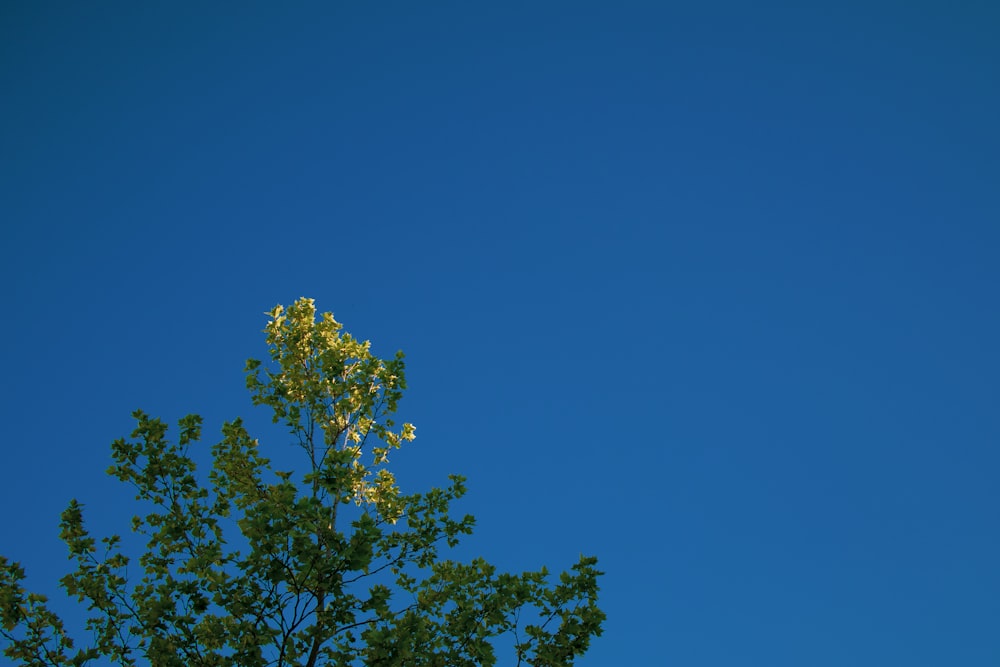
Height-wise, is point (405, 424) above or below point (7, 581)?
above

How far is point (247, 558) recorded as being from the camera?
8.27 metres

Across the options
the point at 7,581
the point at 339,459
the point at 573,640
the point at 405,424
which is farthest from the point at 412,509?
the point at 7,581

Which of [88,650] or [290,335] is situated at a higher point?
[290,335]

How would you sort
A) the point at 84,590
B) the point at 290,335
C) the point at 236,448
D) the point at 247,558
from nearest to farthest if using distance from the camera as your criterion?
the point at 247,558, the point at 84,590, the point at 236,448, the point at 290,335

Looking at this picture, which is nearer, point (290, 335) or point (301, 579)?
point (301, 579)

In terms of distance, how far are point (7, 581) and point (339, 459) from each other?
4.62 m

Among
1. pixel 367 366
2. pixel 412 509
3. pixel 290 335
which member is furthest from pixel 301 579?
pixel 290 335

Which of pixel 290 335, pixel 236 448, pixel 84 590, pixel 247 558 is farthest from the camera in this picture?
pixel 290 335

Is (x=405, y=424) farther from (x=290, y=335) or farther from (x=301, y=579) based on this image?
(x=301, y=579)

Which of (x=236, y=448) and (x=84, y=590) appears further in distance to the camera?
(x=236, y=448)

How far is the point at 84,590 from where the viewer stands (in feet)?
29.0

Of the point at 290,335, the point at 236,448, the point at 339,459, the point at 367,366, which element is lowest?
the point at 339,459

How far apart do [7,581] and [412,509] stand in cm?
538

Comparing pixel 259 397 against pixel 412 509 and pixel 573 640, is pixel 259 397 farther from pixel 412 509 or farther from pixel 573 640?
pixel 573 640
